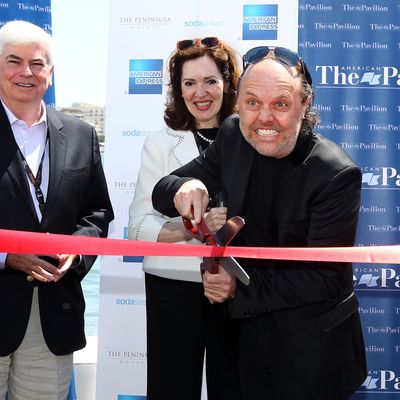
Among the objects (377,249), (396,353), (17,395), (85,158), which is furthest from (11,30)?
(396,353)

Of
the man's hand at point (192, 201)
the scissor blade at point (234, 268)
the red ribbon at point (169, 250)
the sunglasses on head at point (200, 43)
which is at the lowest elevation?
the scissor blade at point (234, 268)

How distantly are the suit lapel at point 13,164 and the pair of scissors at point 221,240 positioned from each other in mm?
806

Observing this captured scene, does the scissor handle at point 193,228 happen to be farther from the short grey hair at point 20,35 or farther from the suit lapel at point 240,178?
the short grey hair at point 20,35

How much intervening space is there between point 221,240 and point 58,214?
938 mm

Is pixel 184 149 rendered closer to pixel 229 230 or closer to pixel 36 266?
pixel 36 266

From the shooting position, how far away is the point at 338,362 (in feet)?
7.34

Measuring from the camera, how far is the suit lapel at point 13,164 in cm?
283

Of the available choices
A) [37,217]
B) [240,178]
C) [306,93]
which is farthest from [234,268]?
[37,217]

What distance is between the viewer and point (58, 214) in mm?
2906

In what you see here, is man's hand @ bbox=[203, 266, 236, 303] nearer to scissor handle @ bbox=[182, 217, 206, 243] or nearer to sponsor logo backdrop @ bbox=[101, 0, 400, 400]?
scissor handle @ bbox=[182, 217, 206, 243]

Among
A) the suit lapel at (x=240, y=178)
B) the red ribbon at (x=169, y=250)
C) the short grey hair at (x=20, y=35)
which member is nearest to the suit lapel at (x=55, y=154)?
the short grey hair at (x=20, y=35)

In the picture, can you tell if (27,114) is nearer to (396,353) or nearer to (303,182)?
(303,182)

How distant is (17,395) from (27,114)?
1.23 meters

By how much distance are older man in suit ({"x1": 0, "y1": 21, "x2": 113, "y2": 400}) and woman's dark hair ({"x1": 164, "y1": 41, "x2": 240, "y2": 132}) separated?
558 mm
